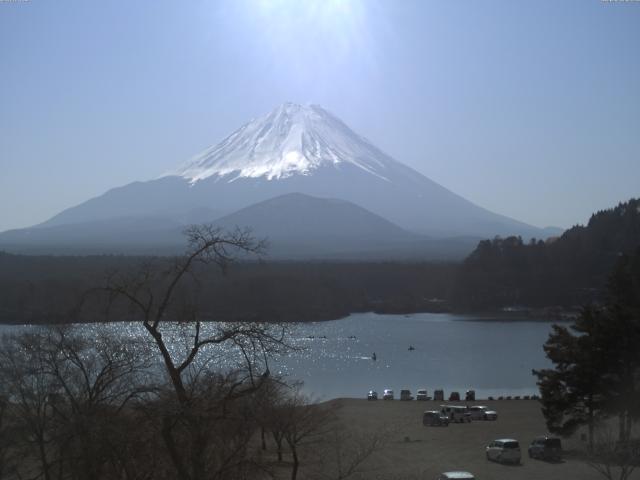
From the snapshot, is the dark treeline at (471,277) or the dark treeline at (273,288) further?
the dark treeline at (471,277)

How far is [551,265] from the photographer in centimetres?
4797

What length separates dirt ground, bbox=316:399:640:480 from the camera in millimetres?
9836

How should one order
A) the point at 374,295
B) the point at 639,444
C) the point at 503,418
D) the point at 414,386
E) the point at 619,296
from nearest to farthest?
the point at 639,444 → the point at 619,296 → the point at 503,418 → the point at 414,386 → the point at 374,295

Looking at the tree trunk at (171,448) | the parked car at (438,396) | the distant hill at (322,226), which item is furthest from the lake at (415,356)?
the distant hill at (322,226)

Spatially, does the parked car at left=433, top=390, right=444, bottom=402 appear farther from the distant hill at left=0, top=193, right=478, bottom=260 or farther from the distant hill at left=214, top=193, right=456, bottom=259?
the distant hill at left=214, top=193, right=456, bottom=259

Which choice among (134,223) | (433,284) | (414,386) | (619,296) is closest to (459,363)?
(414,386)

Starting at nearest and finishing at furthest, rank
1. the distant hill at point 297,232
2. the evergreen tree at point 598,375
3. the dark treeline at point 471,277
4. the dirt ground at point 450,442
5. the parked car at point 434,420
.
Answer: the dirt ground at point 450,442
the evergreen tree at point 598,375
the parked car at point 434,420
the dark treeline at point 471,277
the distant hill at point 297,232

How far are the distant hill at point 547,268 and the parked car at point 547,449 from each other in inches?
1420

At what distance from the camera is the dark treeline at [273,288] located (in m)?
28.5

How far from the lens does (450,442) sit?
1259 cm

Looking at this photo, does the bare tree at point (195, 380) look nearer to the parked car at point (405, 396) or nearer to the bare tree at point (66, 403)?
the bare tree at point (66, 403)

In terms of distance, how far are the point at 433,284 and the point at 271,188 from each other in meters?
75.0

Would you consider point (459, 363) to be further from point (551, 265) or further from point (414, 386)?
point (551, 265)

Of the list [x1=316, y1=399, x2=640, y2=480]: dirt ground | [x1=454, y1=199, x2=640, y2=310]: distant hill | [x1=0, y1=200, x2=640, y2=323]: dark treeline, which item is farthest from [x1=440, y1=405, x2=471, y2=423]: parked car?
[x1=454, y1=199, x2=640, y2=310]: distant hill
